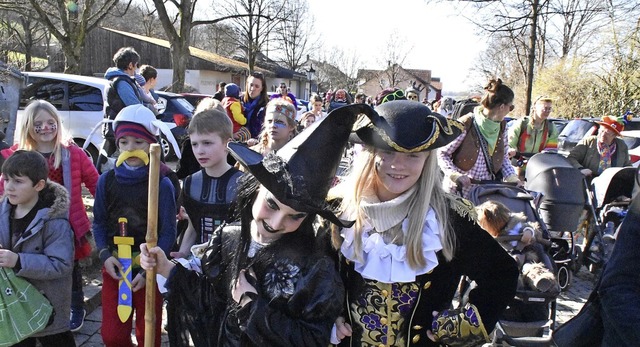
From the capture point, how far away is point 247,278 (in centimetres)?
177

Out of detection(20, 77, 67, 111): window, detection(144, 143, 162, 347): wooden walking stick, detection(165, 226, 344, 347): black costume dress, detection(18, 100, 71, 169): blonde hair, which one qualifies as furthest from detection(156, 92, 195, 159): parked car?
detection(165, 226, 344, 347): black costume dress

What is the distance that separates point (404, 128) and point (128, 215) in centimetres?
200

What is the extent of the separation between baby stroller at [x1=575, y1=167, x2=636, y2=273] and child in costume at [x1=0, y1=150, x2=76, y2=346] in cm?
529

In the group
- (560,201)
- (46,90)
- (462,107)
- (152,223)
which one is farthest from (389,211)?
(46,90)

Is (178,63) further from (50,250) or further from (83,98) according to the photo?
(50,250)

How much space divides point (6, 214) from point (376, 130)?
236cm

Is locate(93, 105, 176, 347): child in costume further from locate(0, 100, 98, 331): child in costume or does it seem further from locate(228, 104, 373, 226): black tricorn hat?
locate(228, 104, 373, 226): black tricorn hat

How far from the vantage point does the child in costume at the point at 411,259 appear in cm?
183

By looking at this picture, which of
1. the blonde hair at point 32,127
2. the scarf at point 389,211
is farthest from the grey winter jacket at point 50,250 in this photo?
the scarf at point 389,211

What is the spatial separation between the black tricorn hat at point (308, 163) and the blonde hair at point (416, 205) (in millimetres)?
316

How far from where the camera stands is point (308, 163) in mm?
1599

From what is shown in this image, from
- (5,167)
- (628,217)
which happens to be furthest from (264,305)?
(5,167)

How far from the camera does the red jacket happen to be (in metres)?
3.37

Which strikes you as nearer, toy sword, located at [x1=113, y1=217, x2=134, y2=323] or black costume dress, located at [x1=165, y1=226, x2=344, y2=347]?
black costume dress, located at [x1=165, y1=226, x2=344, y2=347]
